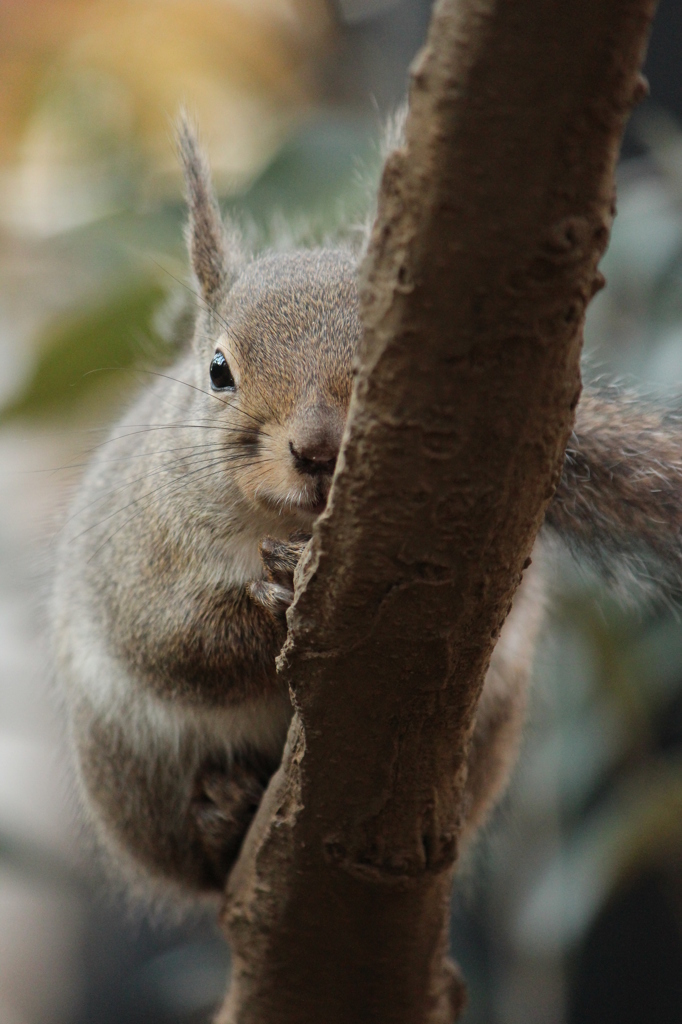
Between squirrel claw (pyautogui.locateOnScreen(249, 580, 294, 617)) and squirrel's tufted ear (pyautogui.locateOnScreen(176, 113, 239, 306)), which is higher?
squirrel's tufted ear (pyautogui.locateOnScreen(176, 113, 239, 306))

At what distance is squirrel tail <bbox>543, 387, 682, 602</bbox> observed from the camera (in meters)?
1.49

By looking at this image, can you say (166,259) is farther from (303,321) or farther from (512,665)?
(512,665)

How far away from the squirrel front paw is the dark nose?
91 millimetres

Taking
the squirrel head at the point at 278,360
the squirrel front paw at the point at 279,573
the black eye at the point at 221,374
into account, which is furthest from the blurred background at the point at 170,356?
the squirrel front paw at the point at 279,573

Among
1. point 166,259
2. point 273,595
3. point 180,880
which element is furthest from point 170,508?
point 166,259

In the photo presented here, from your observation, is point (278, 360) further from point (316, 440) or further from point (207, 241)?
point (207, 241)

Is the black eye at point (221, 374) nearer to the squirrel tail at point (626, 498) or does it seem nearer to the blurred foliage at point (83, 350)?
the squirrel tail at point (626, 498)

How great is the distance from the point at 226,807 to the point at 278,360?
787mm

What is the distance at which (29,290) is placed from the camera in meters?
3.11

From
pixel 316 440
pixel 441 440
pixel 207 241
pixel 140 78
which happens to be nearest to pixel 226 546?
pixel 316 440

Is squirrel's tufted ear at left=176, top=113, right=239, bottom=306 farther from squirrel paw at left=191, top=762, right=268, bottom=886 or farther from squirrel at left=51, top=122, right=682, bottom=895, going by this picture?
squirrel paw at left=191, top=762, right=268, bottom=886

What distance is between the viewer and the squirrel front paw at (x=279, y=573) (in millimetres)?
1242

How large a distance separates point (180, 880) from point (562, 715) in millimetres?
1098

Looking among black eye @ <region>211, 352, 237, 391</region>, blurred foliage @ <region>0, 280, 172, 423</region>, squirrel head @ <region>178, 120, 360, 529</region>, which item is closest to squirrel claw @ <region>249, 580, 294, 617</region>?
squirrel head @ <region>178, 120, 360, 529</region>
